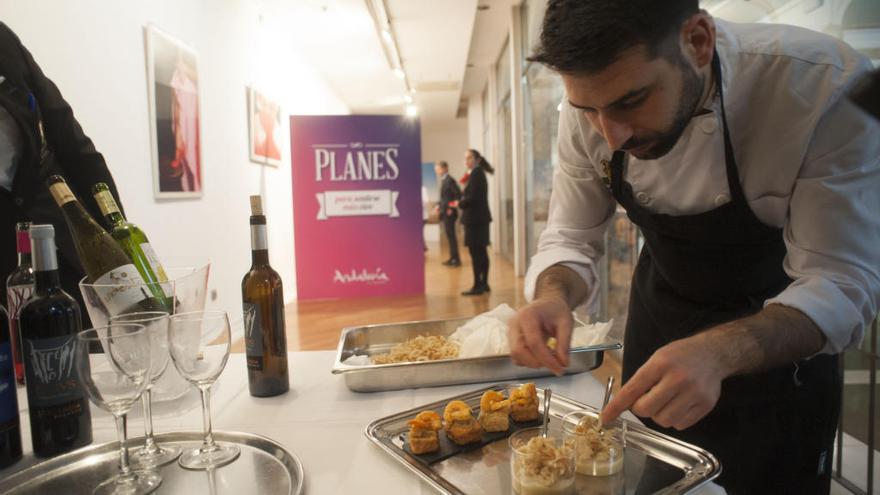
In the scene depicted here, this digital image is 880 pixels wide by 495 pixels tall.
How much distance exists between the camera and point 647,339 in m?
1.42

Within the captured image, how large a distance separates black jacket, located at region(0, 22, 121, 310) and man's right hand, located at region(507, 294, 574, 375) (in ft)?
3.80

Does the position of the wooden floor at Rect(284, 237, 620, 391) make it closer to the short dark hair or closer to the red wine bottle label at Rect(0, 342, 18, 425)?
the short dark hair

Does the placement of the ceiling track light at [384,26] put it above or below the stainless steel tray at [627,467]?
above

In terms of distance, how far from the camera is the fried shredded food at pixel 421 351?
1243 mm

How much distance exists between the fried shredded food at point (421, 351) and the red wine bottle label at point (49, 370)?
59 centimetres

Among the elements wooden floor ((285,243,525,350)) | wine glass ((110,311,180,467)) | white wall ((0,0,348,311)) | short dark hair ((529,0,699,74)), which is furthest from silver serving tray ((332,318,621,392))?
wooden floor ((285,243,525,350))

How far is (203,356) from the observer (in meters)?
0.83

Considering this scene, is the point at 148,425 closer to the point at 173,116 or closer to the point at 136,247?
the point at 136,247

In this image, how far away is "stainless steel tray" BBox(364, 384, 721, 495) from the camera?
727 mm

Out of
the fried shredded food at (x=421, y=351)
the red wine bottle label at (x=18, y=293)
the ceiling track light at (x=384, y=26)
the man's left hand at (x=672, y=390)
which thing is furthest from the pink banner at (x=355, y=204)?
the man's left hand at (x=672, y=390)

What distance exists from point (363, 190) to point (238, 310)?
76.4 inches

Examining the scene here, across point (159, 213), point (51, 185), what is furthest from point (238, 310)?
point (51, 185)

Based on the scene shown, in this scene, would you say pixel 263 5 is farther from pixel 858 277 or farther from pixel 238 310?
pixel 858 277

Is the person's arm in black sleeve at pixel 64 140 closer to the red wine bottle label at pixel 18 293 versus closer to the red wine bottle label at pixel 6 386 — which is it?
the red wine bottle label at pixel 18 293
